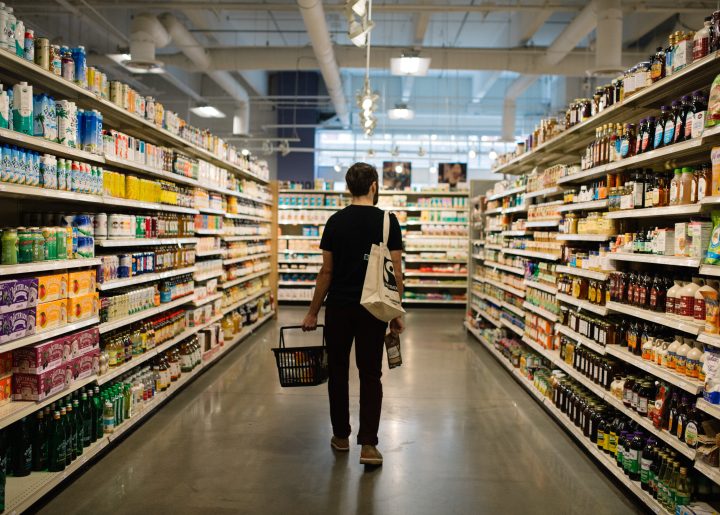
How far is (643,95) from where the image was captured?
3.82m

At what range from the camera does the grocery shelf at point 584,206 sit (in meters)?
4.63

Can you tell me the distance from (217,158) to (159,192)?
7.39 ft

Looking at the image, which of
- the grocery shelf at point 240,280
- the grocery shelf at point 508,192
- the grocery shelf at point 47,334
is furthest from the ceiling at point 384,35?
the grocery shelf at point 47,334

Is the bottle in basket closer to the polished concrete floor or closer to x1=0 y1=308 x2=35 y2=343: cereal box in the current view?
the polished concrete floor

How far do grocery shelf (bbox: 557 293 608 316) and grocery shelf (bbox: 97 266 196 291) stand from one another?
3603 mm

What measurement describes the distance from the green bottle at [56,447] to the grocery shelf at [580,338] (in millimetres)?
3615

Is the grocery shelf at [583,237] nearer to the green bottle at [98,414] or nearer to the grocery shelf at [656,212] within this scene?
the grocery shelf at [656,212]

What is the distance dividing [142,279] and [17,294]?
186 cm

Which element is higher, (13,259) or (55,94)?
(55,94)

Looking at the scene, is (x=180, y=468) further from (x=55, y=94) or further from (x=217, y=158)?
(x=217, y=158)

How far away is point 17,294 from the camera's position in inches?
128

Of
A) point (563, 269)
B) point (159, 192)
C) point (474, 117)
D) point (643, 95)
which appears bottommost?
point (563, 269)

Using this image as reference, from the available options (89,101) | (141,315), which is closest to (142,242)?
(141,315)

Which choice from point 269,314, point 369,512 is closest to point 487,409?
point 369,512
